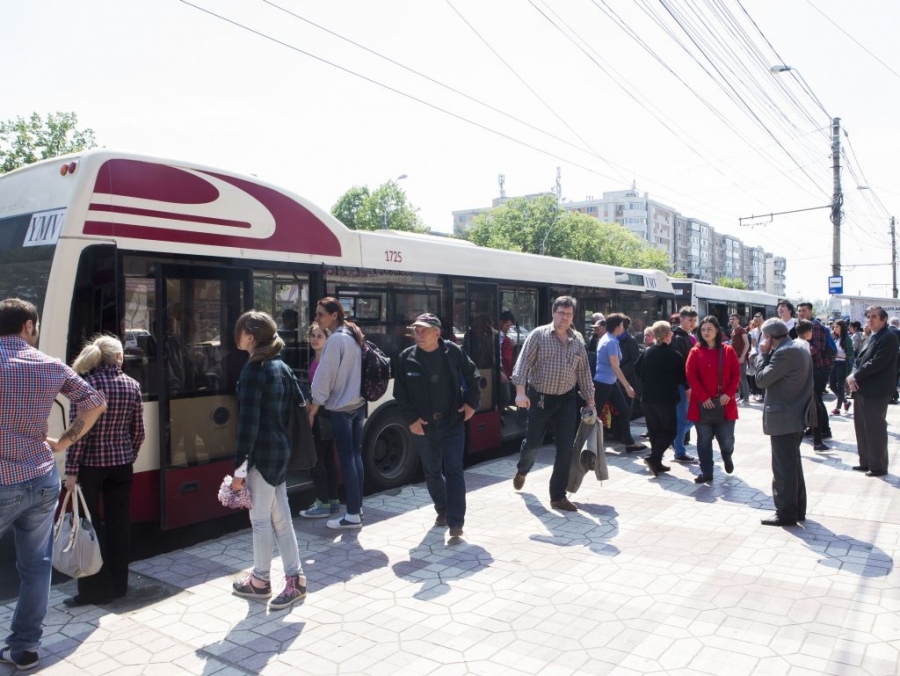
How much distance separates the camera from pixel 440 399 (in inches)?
229

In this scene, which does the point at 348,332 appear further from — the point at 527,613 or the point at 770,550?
the point at 770,550

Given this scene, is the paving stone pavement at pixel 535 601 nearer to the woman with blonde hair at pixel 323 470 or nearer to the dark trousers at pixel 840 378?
the woman with blonde hair at pixel 323 470

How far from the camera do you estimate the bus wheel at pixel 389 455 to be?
24.3 feet

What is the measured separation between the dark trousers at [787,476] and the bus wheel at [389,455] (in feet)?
11.8

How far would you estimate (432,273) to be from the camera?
8.36 metres

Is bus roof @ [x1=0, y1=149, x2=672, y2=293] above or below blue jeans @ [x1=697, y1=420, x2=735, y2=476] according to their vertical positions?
above

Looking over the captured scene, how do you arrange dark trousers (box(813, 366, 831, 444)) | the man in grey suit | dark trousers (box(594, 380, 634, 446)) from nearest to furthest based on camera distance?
the man in grey suit
dark trousers (box(594, 380, 634, 446))
dark trousers (box(813, 366, 831, 444))

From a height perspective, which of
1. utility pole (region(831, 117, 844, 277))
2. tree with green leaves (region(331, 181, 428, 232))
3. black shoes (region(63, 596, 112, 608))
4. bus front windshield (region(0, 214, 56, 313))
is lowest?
black shoes (region(63, 596, 112, 608))

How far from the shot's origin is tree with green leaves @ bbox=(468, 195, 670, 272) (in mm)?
59094

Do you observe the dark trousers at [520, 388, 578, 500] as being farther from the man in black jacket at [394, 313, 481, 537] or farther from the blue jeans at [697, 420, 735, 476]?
the blue jeans at [697, 420, 735, 476]

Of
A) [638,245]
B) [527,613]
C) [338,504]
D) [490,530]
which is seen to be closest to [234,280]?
[338,504]

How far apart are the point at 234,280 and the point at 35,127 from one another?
2128 centimetres

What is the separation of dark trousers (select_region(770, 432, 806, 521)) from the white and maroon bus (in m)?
3.69

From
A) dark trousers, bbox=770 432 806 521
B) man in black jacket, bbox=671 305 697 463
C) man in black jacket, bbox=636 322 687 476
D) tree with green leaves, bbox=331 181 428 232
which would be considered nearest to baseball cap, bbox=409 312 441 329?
dark trousers, bbox=770 432 806 521
